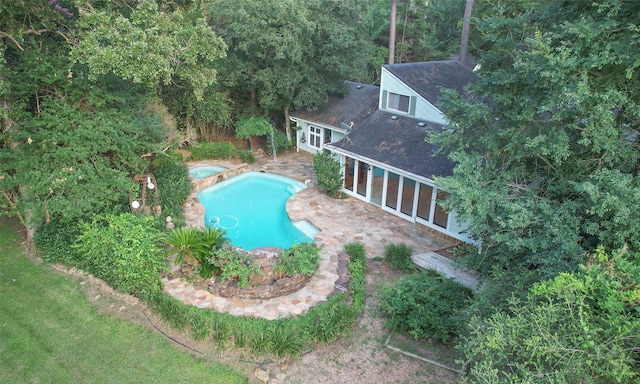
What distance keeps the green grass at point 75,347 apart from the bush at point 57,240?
101cm

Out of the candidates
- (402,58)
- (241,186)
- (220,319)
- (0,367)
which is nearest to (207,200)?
(241,186)

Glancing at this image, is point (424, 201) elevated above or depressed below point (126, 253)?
below

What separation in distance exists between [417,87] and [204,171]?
36.7ft

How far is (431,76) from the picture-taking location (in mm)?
19047

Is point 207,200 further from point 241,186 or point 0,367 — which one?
point 0,367

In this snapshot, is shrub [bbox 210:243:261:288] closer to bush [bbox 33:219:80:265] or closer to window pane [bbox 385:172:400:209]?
bush [bbox 33:219:80:265]

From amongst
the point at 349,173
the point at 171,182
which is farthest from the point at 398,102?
the point at 171,182

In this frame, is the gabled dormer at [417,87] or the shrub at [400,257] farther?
the gabled dormer at [417,87]

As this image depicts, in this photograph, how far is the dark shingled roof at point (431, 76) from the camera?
1761 cm

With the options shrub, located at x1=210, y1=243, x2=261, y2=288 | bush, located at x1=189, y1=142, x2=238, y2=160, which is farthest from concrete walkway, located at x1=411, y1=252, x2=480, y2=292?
bush, located at x1=189, y1=142, x2=238, y2=160

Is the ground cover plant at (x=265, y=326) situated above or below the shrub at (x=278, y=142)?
below

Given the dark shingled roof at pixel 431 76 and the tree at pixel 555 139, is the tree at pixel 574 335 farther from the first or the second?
the dark shingled roof at pixel 431 76

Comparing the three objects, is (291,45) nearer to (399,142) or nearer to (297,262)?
(399,142)

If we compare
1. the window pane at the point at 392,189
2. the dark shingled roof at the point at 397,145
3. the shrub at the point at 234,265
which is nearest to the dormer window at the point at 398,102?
the dark shingled roof at the point at 397,145
